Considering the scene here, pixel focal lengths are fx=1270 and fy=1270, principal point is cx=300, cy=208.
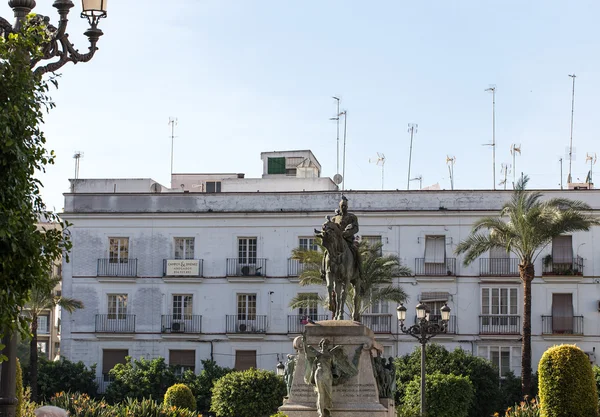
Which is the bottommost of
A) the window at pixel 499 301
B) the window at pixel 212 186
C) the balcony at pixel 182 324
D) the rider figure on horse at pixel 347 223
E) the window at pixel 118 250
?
the balcony at pixel 182 324

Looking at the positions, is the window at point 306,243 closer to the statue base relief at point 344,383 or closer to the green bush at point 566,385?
the green bush at point 566,385

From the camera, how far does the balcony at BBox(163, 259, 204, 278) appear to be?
52.7 m

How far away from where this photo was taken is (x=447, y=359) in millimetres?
45469

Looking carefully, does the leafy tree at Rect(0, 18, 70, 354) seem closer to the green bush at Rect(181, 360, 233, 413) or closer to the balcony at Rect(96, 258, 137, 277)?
the green bush at Rect(181, 360, 233, 413)

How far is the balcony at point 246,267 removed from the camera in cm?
5216

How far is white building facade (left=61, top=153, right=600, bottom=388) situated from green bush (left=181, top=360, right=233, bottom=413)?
6.88ft

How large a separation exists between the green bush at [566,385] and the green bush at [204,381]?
20977 millimetres

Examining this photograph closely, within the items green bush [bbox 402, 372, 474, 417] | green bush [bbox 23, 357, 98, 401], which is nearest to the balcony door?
green bush [bbox 402, 372, 474, 417]

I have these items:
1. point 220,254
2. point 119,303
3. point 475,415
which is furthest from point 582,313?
point 119,303

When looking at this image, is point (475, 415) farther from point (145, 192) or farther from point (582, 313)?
point (145, 192)

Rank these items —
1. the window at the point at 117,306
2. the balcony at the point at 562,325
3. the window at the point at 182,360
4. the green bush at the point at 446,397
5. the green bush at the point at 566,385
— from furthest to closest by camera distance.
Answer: the window at the point at 117,306 → the window at the point at 182,360 → the balcony at the point at 562,325 → the green bush at the point at 446,397 → the green bush at the point at 566,385

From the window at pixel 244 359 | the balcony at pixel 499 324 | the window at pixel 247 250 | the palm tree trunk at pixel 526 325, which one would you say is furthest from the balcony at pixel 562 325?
the window at pixel 247 250

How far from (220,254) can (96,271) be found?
529cm

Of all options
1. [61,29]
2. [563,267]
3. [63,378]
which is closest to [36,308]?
[63,378]
